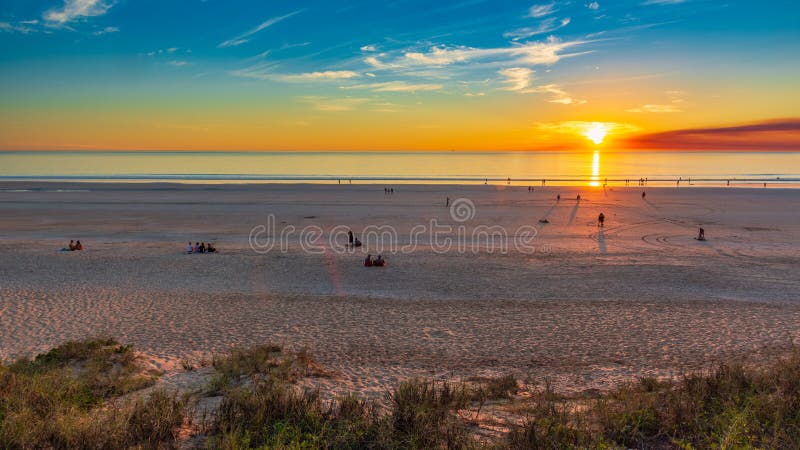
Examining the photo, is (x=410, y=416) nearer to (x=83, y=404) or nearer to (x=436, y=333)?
(x=83, y=404)

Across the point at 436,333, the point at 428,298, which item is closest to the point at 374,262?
the point at 428,298

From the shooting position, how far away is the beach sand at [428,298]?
1222cm

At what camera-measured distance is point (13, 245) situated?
27391 mm

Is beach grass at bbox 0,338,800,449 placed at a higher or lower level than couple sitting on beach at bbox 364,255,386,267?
lower

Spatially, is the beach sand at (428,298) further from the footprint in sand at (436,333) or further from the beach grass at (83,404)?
the beach grass at (83,404)

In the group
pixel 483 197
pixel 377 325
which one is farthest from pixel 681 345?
pixel 483 197

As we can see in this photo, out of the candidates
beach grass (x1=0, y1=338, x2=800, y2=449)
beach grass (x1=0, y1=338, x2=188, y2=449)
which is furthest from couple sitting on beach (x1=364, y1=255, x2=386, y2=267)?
beach grass (x1=0, y1=338, x2=800, y2=449)

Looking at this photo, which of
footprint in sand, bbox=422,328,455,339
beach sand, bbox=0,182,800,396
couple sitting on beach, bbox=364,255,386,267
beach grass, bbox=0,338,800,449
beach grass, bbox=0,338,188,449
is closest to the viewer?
beach grass, bbox=0,338,188,449

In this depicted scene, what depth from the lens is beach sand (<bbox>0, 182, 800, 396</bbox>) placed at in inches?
481

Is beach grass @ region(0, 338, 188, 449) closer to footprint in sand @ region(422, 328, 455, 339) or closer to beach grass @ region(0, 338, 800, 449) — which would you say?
beach grass @ region(0, 338, 800, 449)

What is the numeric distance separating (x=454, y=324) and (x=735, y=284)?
12689 mm

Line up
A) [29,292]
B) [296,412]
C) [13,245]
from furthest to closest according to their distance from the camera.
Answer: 1. [13,245]
2. [29,292]
3. [296,412]

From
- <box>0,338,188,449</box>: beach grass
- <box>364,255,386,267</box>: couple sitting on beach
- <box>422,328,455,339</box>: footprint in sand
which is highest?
<box>364,255,386,267</box>: couple sitting on beach

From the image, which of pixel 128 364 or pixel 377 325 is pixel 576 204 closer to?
pixel 377 325
